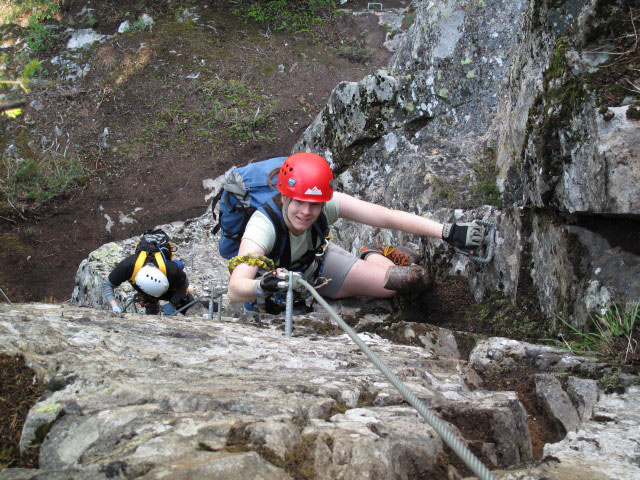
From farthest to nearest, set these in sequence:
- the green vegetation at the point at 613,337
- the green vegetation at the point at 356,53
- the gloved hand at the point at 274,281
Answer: the green vegetation at the point at 356,53, the gloved hand at the point at 274,281, the green vegetation at the point at 613,337

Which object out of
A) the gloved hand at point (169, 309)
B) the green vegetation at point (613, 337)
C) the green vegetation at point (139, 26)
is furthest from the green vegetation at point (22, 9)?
the green vegetation at point (613, 337)

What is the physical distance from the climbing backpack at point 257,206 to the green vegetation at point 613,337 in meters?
2.64

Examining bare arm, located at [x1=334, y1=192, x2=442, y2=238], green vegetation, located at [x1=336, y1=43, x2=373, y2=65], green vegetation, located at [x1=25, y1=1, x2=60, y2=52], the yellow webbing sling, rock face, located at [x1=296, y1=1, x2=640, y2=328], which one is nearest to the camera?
rock face, located at [x1=296, y1=1, x2=640, y2=328]

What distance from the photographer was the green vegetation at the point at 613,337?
3.73 meters

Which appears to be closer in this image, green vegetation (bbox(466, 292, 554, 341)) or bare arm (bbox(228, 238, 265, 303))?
bare arm (bbox(228, 238, 265, 303))

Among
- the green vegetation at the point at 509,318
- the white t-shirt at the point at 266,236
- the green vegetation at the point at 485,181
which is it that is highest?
the green vegetation at the point at 485,181

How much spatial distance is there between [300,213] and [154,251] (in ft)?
11.3

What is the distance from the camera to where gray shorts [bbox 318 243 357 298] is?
6.37 m

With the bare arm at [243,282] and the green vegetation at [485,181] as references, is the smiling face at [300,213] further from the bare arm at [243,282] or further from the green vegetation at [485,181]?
the green vegetation at [485,181]

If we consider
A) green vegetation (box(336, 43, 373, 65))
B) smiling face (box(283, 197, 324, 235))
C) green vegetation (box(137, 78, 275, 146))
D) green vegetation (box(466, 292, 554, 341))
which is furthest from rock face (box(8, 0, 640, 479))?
green vegetation (box(336, 43, 373, 65))

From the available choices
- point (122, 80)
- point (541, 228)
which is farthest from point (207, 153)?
point (541, 228)

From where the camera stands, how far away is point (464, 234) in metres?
5.63

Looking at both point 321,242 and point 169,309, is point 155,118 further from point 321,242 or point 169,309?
point 321,242

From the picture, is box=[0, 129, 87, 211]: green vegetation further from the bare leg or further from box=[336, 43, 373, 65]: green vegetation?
the bare leg
